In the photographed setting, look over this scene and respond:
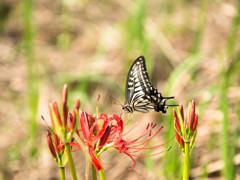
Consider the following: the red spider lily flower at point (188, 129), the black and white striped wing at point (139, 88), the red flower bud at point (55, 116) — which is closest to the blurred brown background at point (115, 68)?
the black and white striped wing at point (139, 88)

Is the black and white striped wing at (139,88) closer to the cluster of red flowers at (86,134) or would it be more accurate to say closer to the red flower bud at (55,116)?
the cluster of red flowers at (86,134)

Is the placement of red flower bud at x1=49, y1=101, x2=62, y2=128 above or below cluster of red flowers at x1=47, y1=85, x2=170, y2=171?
above

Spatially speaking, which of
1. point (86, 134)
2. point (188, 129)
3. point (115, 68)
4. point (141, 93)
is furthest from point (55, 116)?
point (115, 68)

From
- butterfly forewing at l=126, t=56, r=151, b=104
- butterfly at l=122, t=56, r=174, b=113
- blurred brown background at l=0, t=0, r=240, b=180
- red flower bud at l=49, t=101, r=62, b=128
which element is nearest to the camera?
red flower bud at l=49, t=101, r=62, b=128

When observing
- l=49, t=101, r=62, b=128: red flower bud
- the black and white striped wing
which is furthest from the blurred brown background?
l=49, t=101, r=62, b=128: red flower bud

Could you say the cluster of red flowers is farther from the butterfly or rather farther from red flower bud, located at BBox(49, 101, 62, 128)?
the butterfly

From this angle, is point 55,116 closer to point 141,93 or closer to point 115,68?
point 141,93

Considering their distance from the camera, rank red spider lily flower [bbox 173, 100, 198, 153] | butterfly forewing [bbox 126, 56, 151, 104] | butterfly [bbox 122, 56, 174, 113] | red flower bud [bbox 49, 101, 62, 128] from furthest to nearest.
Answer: butterfly forewing [bbox 126, 56, 151, 104]
butterfly [bbox 122, 56, 174, 113]
red spider lily flower [bbox 173, 100, 198, 153]
red flower bud [bbox 49, 101, 62, 128]

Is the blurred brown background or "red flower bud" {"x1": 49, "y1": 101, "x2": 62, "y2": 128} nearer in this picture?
"red flower bud" {"x1": 49, "y1": 101, "x2": 62, "y2": 128}
